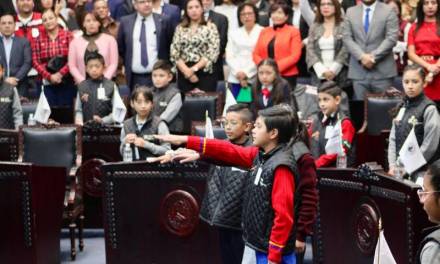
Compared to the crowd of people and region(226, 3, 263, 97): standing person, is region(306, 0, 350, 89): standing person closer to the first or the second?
the crowd of people

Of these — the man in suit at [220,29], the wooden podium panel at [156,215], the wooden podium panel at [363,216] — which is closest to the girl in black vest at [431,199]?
the wooden podium panel at [363,216]

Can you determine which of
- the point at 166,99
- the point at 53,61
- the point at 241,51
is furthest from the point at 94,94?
the point at 241,51

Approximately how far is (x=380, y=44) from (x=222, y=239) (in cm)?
478

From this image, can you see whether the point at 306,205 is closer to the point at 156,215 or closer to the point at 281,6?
the point at 156,215

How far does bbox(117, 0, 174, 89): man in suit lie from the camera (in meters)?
11.6

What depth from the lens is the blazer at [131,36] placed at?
11609 mm

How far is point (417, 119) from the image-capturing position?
816cm

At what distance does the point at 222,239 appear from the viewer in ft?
22.1

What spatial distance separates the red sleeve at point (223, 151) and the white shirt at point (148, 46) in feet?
19.1

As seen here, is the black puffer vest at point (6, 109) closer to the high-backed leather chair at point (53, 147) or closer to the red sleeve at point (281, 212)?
the high-backed leather chair at point (53, 147)

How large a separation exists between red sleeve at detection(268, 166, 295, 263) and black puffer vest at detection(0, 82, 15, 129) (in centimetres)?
567

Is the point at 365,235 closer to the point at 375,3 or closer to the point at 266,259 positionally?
the point at 266,259

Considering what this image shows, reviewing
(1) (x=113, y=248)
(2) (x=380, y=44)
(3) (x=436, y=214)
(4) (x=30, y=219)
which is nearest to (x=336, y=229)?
(1) (x=113, y=248)

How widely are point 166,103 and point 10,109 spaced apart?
5.48 ft
